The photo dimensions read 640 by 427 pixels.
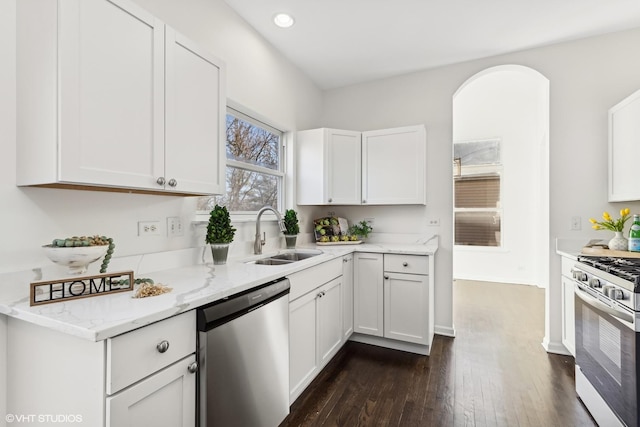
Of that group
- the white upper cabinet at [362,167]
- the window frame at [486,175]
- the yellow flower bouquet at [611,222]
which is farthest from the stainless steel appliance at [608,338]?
the window frame at [486,175]

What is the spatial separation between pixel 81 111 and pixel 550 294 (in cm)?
352

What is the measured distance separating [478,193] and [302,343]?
15.2 ft

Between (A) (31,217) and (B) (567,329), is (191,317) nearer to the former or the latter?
(A) (31,217)

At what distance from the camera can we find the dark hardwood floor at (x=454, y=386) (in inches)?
71.2

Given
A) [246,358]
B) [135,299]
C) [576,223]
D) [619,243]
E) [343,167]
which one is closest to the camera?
[135,299]

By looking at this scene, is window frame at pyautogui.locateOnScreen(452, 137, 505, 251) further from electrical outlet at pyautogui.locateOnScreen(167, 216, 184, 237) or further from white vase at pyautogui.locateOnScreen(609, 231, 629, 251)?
electrical outlet at pyautogui.locateOnScreen(167, 216, 184, 237)

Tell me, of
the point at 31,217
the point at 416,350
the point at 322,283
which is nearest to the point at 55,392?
the point at 31,217

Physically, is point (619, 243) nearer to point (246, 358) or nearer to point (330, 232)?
point (330, 232)

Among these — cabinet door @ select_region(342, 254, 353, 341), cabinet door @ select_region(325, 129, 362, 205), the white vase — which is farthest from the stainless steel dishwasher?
the white vase

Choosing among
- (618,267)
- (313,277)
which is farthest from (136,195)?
(618,267)

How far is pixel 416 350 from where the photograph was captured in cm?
267

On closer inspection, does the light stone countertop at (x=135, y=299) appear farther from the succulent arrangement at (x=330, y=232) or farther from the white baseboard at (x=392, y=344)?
the white baseboard at (x=392, y=344)

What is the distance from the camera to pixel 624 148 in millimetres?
2322

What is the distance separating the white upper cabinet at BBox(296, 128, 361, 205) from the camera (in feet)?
10.1
